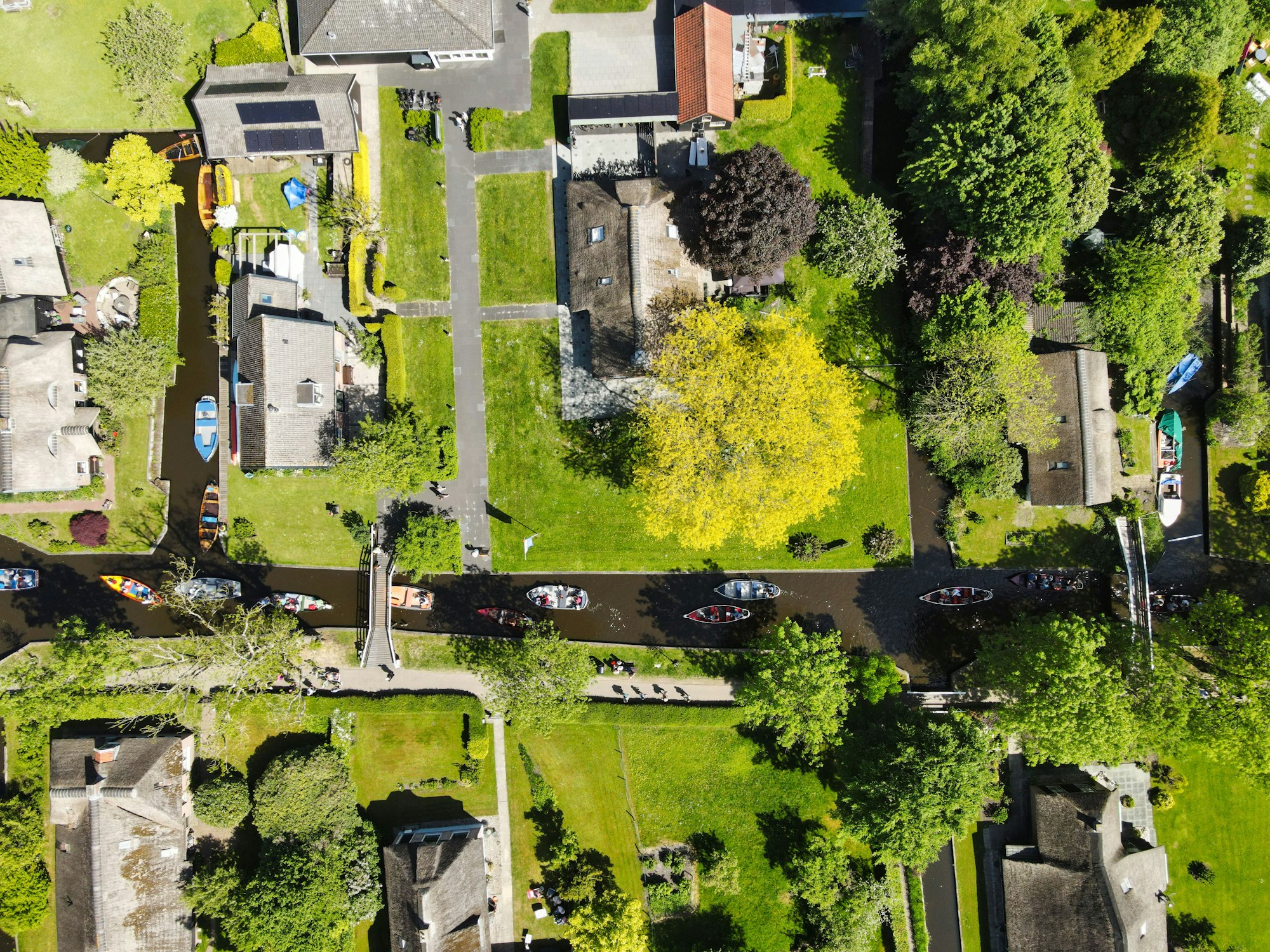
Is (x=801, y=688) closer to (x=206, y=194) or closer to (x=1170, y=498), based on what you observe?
(x=1170, y=498)

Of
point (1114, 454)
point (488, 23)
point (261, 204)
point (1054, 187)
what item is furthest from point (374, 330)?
point (1114, 454)

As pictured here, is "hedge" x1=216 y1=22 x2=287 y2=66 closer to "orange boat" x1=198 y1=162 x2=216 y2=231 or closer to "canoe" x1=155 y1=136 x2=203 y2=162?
"canoe" x1=155 y1=136 x2=203 y2=162

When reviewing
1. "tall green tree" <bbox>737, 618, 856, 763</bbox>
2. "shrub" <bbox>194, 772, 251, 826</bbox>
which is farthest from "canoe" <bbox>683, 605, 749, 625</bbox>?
"shrub" <bbox>194, 772, 251, 826</bbox>

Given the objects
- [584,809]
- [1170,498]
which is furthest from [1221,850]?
[584,809]

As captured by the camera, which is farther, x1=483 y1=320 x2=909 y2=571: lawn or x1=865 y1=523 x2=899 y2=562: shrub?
x1=483 y1=320 x2=909 y2=571: lawn

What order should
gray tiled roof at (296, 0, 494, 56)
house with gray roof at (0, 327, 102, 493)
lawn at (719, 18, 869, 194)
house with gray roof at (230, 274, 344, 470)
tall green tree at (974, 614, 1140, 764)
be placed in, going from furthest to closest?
1. lawn at (719, 18, 869, 194)
2. gray tiled roof at (296, 0, 494, 56)
3. house with gray roof at (230, 274, 344, 470)
4. house with gray roof at (0, 327, 102, 493)
5. tall green tree at (974, 614, 1140, 764)
